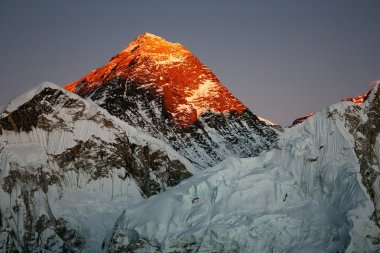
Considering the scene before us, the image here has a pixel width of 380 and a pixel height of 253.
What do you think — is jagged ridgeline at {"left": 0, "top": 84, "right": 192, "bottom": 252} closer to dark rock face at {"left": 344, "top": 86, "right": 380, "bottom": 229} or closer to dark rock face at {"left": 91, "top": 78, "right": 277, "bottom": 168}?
dark rock face at {"left": 344, "top": 86, "right": 380, "bottom": 229}

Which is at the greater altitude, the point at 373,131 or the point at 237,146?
the point at 237,146

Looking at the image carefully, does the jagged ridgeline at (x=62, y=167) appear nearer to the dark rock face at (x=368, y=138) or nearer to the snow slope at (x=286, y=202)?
the snow slope at (x=286, y=202)

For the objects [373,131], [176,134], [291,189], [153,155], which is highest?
[176,134]

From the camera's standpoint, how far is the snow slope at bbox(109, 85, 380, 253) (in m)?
73.0

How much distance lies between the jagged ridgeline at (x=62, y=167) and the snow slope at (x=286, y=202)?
23915mm

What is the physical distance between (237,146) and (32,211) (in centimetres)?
10379

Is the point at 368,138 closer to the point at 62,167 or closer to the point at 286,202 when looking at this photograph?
the point at 286,202

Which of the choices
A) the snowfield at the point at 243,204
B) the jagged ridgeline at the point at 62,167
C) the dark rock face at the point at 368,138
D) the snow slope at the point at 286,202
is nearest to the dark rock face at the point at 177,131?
the jagged ridgeline at the point at 62,167

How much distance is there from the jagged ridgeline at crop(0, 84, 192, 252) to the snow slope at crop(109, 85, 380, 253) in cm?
2392

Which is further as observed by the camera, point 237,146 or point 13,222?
point 237,146

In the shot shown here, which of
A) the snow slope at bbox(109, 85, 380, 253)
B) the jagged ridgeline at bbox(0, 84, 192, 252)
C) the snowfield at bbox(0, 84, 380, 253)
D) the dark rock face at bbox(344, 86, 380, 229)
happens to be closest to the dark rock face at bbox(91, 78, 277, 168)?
the jagged ridgeline at bbox(0, 84, 192, 252)

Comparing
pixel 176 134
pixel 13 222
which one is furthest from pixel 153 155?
pixel 176 134

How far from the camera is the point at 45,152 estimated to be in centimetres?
10750

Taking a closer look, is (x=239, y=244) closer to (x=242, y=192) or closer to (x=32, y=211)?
(x=242, y=192)
